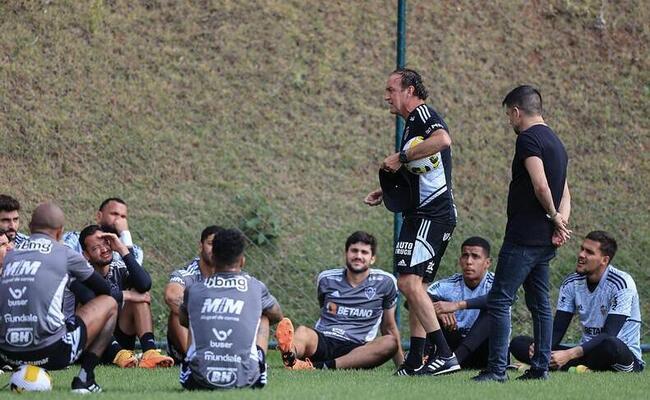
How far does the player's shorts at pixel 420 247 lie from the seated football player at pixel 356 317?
135cm

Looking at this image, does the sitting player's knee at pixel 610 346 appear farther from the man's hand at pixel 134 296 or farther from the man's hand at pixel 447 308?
the man's hand at pixel 134 296

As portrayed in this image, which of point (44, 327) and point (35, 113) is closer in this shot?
point (44, 327)

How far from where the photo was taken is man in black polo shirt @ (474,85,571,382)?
842cm

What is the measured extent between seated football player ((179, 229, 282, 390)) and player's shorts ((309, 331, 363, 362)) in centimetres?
254

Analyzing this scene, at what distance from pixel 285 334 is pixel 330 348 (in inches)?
34.4

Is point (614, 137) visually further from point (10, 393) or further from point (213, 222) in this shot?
point (10, 393)

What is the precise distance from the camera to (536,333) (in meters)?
8.62

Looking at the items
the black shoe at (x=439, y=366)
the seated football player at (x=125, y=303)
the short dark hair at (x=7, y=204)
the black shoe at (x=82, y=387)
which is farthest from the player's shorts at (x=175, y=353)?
the black shoe at (x=82, y=387)

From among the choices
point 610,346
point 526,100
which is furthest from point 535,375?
point 526,100

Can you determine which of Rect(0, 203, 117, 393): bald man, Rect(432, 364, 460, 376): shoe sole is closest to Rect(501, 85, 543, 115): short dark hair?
Rect(432, 364, 460, 376): shoe sole

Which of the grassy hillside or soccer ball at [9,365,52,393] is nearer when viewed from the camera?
soccer ball at [9,365,52,393]

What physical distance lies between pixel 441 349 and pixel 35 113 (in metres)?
7.06

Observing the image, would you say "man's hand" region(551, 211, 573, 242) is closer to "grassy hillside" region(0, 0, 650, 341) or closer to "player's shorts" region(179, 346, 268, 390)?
"player's shorts" region(179, 346, 268, 390)

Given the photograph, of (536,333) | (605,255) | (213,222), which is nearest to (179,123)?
(213,222)
